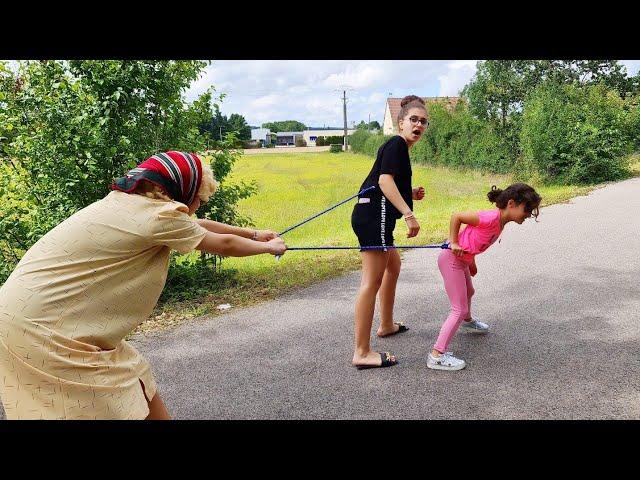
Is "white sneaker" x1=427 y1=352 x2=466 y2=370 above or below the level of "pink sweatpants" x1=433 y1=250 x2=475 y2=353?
below

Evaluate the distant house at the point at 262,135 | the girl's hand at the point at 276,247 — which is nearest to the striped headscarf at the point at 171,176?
the girl's hand at the point at 276,247

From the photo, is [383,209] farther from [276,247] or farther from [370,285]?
[276,247]

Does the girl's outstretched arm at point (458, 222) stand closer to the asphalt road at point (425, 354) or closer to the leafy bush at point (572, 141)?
the asphalt road at point (425, 354)

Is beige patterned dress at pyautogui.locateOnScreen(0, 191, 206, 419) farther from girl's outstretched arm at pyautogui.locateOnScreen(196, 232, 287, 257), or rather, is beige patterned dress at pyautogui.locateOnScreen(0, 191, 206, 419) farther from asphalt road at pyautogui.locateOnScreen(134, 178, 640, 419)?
asphalt road at pyautogui.locateOnScreen(134, 178, 640, 419)

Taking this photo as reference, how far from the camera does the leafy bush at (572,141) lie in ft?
50.1

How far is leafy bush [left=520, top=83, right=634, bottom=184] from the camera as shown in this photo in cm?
1527

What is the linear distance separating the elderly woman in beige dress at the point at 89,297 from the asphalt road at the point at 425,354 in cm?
131

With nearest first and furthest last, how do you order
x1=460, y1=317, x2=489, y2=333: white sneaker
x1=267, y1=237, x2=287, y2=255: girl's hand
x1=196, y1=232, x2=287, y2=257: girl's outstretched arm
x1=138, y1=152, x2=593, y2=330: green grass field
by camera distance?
1. x1=196, y1=232, x2=287, y2=257: girl's outstretched arm
2. x1=267, y1=237, x2=287, y2=255: girl's hand
3. x1=460, y1=317, x2=489, y2=333: white sneaker
4. x1=138, y1=152, x2=593, y2=330: green grass field

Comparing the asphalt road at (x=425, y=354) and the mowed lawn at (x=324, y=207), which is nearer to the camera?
the asphalt road at (x=425, y=354)

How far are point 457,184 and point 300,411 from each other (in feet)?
51.3

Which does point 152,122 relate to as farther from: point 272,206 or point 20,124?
point 272,206

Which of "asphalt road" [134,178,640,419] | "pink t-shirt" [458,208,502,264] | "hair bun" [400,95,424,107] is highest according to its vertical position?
"hair bun" [400,95,424,107]

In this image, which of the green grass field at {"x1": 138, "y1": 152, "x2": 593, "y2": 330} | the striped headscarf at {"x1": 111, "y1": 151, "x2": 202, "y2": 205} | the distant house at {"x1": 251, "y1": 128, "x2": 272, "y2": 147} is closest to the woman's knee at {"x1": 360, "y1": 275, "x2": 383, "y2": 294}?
the striped headscarf at {"x1": 111, "y1": 151, "x2": 202, "y2": 205}

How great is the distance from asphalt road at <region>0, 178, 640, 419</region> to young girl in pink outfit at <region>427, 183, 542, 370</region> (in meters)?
0.17
